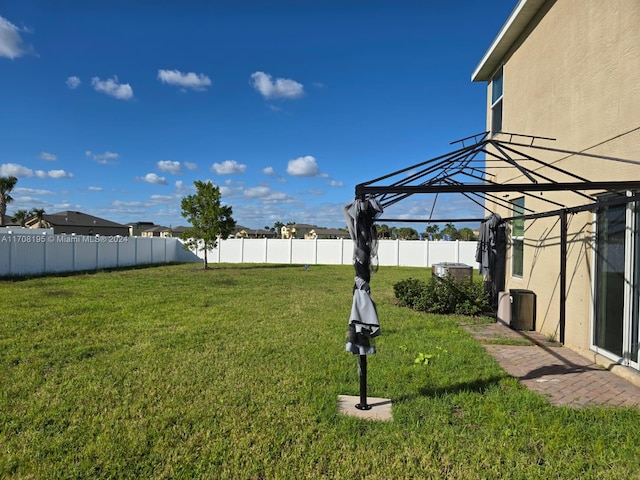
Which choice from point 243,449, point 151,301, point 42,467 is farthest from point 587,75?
point 151,301

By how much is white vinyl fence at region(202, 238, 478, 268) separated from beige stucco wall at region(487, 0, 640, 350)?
18087mm

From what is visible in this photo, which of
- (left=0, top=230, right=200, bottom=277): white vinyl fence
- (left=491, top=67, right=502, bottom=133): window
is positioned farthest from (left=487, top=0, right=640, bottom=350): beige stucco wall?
(left=0, top=230, right=200, bottom=277): white vinyl fence

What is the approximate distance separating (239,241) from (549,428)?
88.6 feet

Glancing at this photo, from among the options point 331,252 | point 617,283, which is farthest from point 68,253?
point 617,283

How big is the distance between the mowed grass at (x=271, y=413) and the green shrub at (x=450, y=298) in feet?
6.03

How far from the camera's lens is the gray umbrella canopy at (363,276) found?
3466 millimetres

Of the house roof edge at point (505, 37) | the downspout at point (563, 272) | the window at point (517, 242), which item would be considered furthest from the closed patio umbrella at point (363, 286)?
the house roof edge at point (505, 37)

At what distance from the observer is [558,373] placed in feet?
15.4

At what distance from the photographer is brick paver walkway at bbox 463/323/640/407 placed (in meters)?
3.92

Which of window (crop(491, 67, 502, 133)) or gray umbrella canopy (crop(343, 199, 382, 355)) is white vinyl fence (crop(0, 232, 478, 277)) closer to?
window (crop(491, 67, 502, 133))

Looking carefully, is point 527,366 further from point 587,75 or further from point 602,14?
point 602,14

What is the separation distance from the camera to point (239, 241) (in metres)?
29.0

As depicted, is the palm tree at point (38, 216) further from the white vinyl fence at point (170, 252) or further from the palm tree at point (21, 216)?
the white vinyl fence at point (170, 252)

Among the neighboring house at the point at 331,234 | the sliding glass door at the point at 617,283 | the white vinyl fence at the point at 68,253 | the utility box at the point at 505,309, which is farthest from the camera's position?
the neighboring house at the point at 331,234
